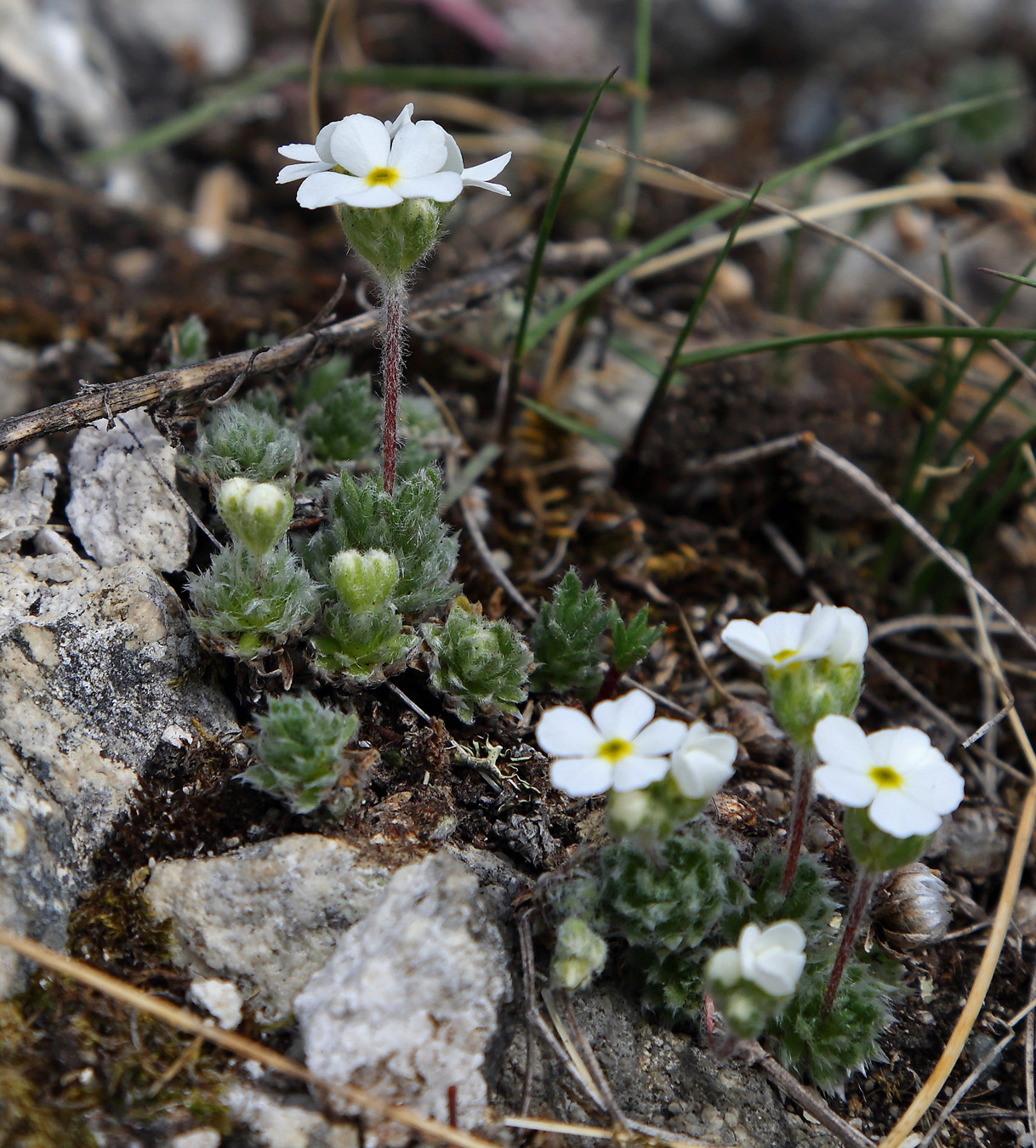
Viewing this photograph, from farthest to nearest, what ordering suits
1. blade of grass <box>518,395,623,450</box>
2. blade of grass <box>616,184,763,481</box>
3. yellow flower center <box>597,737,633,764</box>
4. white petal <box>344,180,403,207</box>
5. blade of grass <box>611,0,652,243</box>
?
blade of grass <box>611,0,652,243</box>, blade of grass <box>518,395,623,450</box>, blade of grass <box>616,184,763,481</box>, white petal <box>344,180,403,207</box>, yellow flower center <box>597,737,633,764</box>

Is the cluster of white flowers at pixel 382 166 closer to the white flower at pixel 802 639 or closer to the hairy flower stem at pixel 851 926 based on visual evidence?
the white flower at pixel 802 639

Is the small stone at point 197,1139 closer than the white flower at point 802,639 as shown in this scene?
Yes

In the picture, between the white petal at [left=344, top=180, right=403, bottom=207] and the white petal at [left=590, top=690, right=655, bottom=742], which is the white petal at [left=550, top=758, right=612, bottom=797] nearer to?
the white petal at [left=590, top=690, right=655, bottom=742]

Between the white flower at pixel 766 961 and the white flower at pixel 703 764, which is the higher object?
the white flower at pixel 703 764

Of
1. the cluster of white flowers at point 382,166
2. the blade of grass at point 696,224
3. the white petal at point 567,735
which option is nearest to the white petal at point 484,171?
the cluster of white flowers at point 382,166

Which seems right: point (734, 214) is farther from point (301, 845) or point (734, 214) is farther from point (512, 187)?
point (301, 845)

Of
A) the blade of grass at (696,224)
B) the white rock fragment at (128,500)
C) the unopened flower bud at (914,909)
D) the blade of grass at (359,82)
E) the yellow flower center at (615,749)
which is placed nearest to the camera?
the yellow flower center at (615,749)

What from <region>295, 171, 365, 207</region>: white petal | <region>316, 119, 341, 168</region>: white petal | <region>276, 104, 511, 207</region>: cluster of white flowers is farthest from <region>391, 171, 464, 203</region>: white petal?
<region>316, 119, 341, 168</region>: white petal
